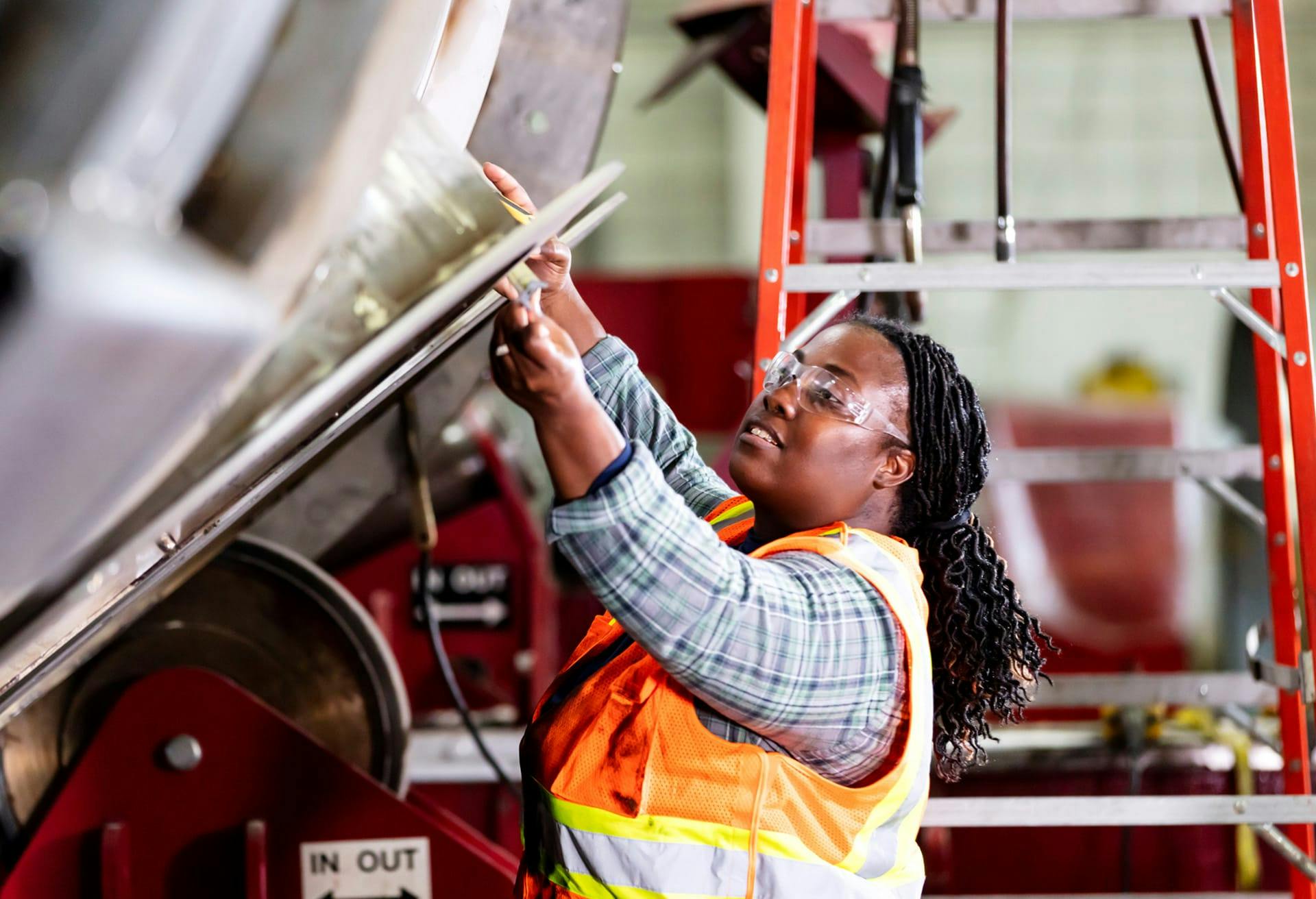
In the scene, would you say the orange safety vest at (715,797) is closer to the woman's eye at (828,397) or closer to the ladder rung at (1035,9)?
the woman's eye at (828,397)

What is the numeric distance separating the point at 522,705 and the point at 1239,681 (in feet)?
6.40

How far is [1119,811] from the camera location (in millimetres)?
1954

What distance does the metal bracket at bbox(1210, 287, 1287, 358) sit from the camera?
6.72ft

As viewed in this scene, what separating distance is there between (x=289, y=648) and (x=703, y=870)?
1.30m

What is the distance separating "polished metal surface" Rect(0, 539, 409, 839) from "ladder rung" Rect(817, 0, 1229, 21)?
52.5 inches

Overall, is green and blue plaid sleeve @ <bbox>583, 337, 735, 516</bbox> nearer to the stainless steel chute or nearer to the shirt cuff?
the shirt cuff

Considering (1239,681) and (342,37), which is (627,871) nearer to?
(342,37)

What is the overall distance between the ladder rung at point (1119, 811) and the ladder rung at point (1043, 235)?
87cm

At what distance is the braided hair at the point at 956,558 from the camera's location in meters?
1.53

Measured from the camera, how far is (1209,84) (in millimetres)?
2627

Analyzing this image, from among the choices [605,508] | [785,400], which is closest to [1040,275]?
[785,400]

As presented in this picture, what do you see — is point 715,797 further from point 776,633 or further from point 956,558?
point 956,558

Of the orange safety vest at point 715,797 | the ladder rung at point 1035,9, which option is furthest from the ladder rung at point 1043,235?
the orange safety vest at point 715,797

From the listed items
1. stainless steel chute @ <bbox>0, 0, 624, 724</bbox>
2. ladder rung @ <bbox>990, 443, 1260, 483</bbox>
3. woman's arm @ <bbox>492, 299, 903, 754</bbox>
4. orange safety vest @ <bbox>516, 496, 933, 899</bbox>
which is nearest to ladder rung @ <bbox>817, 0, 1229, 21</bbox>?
ladder rung @ <bbox>990, 443, 1260, 483</bbox>
